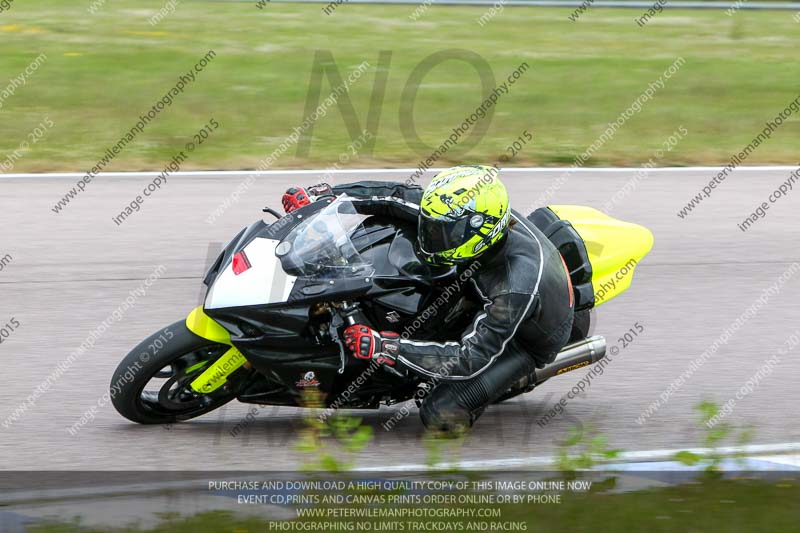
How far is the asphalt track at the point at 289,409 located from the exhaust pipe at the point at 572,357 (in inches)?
14.1

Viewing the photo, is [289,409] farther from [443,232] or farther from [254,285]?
[443,232]

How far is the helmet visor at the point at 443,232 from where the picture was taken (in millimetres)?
5391

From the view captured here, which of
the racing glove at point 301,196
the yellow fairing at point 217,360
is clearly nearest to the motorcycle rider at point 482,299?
the racing glove at point 301,196

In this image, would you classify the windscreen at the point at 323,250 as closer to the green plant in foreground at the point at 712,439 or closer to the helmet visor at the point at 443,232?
the helmet visor at the point at 443,232

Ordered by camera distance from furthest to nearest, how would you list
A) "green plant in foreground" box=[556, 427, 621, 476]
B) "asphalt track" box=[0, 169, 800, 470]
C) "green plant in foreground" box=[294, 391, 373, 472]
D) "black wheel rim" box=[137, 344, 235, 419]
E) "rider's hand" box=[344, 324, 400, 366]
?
"asphalt track" box=[0, 169, 800, 470] < "black wheel rim" box=[137, 344, 235, 419] < "green plant in foreground" box=[294, 391, 373, 472] < "rider's hand" box=[344, 324, 400, 366] < "green plant in foreground" box=[556, 427, 621, 476]

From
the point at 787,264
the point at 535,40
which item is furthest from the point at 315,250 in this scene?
the point at 535,40

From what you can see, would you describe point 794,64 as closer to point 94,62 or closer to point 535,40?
point 535,40

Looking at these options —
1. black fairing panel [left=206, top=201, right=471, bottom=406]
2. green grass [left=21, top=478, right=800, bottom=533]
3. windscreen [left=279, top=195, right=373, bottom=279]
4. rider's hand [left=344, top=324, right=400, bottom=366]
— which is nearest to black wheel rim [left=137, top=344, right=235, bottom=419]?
black fairing panel [left=206, top=201, right=471, bottom=406]

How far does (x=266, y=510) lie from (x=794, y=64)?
14.7 m

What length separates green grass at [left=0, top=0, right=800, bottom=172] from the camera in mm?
12773

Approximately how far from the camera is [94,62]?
15.7m

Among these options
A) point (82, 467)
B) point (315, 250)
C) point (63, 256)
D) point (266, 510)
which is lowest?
point (63, 256)

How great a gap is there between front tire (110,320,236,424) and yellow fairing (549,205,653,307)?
6.69ft

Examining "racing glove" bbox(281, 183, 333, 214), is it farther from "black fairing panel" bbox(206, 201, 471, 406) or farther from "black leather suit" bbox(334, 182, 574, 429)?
"black fairing panel" bbox(206, 201, 471, 406)
